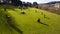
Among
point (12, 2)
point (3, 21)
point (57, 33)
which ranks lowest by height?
point (57, 33)

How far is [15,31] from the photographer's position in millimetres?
15297

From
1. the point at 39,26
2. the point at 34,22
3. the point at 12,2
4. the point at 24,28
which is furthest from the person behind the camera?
the point at 12,2

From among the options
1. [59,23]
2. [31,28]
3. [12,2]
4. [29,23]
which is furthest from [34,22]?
[12,2]

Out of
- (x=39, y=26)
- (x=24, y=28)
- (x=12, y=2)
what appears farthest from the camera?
(x=12, y=2)

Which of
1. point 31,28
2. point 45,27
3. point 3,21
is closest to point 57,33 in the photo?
point 45,27

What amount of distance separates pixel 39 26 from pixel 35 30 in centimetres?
146

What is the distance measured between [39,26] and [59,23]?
3570 mm

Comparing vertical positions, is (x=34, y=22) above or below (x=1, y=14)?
below

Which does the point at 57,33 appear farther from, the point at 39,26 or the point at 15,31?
the point at 15,31

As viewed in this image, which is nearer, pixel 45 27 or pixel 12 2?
pixel 45 27

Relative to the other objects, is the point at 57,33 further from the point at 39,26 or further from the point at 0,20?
the point at 0,20

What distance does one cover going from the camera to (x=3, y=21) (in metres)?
17.1

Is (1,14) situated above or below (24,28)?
above

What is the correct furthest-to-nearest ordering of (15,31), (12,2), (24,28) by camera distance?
(12,2) → (24,28) → (15,31)
